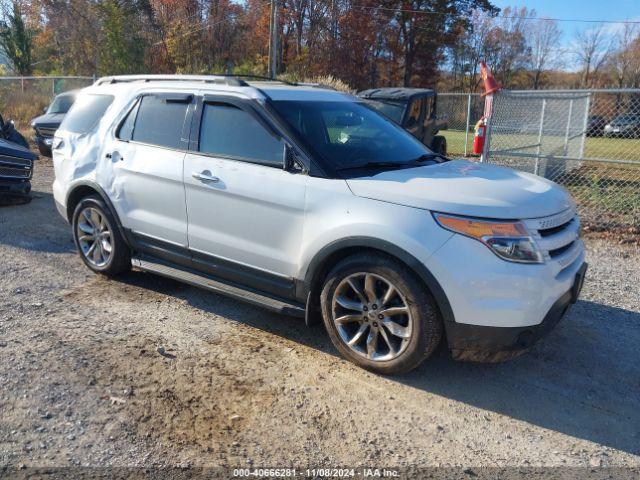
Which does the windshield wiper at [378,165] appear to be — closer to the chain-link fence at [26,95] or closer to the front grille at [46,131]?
the front grille at [46,131]

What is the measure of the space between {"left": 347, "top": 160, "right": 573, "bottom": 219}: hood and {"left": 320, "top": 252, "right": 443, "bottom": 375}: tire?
1.38 feet

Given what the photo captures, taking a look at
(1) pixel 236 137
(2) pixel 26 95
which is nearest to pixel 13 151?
(1) pixel 236 137

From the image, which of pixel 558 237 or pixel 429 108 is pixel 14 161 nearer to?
pixel 429 108

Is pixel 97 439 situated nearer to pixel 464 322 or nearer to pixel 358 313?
pixel 358 313

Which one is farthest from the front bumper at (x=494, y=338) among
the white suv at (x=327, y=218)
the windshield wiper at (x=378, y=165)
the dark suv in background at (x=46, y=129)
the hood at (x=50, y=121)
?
the hood at (x=50, y=121)

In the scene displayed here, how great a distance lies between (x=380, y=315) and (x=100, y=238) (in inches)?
121

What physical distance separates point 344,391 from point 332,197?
4.09 ft

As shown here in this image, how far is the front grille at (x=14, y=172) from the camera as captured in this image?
8398mm

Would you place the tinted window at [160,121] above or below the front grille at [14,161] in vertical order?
above

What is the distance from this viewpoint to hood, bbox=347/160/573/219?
10.9ft

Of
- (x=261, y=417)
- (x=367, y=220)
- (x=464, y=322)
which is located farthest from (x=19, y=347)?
(x=464, y=322)

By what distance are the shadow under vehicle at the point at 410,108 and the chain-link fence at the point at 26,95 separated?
47.5 ft

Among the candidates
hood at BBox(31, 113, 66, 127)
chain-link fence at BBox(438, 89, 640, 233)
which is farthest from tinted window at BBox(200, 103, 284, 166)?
hood at BBox(31, 113, 66, 127)

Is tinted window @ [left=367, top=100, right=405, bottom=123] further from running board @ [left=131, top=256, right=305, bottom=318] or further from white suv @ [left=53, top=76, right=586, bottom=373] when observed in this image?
running board @ [left=131, top=256, right=305, bottom=318]
